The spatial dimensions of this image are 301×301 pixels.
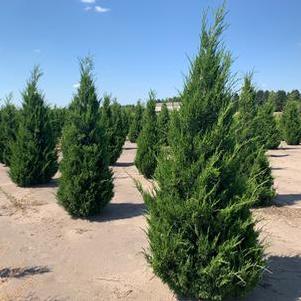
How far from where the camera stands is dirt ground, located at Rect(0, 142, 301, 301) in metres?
5.33

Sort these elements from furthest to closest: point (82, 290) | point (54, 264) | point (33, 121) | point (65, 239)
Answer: point (33, 121) → point (65, 239) → point (54, 264) → point (82, 290)

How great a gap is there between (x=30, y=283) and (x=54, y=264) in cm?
74

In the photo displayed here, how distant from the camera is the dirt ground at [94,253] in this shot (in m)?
5.33

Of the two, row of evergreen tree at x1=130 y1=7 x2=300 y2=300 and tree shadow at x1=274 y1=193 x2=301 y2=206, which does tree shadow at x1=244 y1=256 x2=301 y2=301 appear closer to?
row of evergreen tree at x1=130 y1=7 x2=300 y2=300

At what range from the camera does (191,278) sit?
4.72 metres

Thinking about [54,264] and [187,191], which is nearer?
[187,191]

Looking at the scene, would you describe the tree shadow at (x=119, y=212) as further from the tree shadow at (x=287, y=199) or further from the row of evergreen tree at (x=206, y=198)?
the row of evergreen tree at (x=206, y=198)

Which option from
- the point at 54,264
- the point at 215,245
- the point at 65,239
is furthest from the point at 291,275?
the point at 65,239

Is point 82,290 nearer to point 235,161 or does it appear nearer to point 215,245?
point 215,245

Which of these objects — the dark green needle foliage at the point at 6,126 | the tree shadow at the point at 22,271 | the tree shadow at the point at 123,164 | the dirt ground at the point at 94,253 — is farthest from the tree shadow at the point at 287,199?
the dark green needle foliage at the point at 6,126

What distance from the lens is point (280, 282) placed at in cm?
549

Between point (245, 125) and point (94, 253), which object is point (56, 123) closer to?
point (94, 253)

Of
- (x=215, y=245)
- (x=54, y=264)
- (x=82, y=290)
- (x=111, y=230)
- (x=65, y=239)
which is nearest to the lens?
(x=215, y=245)

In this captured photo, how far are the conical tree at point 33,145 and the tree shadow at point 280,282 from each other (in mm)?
8261
